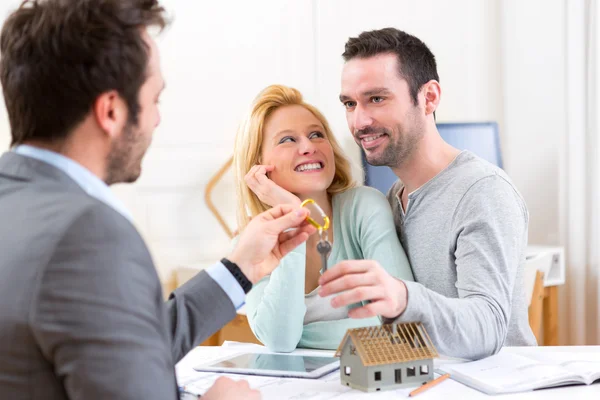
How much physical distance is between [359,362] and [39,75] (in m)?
0.73

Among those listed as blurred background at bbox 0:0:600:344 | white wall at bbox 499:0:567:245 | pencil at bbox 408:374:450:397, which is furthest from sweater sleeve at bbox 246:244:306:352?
white wall at bbox 499:0:567:245

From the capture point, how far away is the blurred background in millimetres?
3354

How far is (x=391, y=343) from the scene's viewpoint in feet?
4.55

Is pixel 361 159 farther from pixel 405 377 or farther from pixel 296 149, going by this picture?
pixel 405 377

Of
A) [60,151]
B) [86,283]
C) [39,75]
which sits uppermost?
[39,75]

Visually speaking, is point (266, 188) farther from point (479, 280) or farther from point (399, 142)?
point (479, 280)

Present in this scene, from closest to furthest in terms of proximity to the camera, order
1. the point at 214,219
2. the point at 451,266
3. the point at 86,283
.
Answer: the point at 86,283
the point at 451,266
the point at 214,219

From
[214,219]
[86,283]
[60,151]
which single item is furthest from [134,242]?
[214,219]

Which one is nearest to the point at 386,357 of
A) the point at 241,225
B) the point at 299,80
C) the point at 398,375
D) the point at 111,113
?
the point at 398,375

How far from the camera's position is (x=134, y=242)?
910mm

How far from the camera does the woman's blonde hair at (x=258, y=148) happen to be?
2.12 m

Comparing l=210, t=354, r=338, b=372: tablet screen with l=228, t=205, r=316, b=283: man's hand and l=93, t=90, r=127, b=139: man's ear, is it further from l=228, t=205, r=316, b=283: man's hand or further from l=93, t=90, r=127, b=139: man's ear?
l=93, t=90, r=127, b=139: man's ear

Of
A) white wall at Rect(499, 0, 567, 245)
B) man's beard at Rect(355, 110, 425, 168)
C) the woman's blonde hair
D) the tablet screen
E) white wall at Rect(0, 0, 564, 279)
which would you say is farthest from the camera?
white wall at Rect(499, 0, 567, 245)

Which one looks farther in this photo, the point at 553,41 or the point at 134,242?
the point at 553,41
